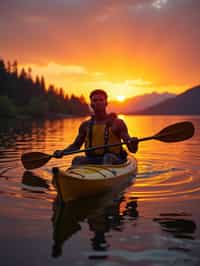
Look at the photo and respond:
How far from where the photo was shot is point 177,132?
8.06 metres

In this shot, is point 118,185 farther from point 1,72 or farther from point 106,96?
point 1,72

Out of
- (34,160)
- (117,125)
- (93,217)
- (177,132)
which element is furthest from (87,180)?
(177,132)

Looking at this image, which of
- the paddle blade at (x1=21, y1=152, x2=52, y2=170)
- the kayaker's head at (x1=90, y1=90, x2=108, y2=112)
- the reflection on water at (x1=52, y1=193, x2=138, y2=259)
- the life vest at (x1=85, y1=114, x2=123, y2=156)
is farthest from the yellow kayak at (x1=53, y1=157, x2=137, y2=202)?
the paddle blade at (x1=21, y1=152, x2=52, y2=170)

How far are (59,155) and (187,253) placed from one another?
3.43m

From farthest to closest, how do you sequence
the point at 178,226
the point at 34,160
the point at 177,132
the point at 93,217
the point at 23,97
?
the point at 23,97 → the point at 177,132 → the point at 34,160 → the point at 93,217 → the point at 178,226

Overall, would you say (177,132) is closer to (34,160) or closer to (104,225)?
(34,160)

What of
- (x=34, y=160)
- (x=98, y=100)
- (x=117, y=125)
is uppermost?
(x=98, y=100)

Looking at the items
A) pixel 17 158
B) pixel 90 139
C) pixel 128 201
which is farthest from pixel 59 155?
pixel 17 158

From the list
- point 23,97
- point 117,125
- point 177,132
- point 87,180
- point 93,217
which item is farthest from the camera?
point 23,97

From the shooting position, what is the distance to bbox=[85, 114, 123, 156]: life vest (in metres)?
7.34

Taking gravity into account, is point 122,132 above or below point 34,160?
above

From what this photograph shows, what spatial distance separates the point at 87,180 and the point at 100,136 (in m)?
1.73

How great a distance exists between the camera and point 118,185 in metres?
6.99

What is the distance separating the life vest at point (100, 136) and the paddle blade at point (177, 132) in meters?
1.34
